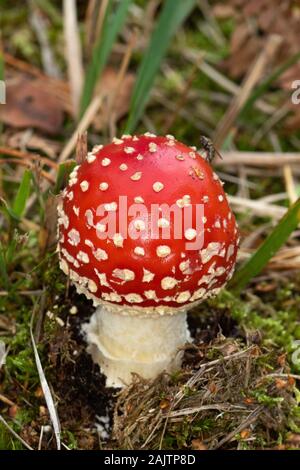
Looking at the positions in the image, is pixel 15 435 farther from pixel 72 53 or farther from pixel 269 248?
pixel 72 53

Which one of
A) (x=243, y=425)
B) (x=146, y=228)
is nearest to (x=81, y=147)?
(x=146, y=228)

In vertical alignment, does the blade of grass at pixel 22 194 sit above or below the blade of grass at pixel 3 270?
above

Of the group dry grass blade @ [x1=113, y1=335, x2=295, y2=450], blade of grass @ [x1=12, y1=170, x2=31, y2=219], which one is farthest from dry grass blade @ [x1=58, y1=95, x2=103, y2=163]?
dry grass blade @ [x1=113, y1=335, x2=295, y2=450]

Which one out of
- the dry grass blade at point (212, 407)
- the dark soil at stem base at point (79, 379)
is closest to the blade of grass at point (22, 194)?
the dark soil at stem base at point (79, 379)

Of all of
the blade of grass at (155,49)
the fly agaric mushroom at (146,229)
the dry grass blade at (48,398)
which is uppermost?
the blade of grass at (155,49)

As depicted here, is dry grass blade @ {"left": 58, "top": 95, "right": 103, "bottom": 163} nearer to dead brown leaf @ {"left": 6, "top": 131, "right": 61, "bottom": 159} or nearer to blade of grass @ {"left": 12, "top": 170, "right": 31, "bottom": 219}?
dead brown leaf @ {"left": 6, "top": 131, "right": 61, "bottom": 159}

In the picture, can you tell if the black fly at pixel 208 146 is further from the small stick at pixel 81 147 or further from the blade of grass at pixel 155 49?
the blade of grass at pixel 155 49
